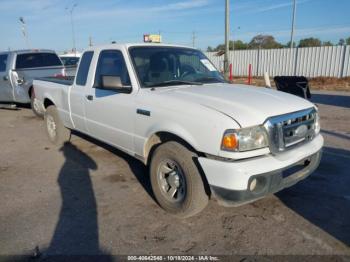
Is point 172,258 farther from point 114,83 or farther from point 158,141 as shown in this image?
point 114,83

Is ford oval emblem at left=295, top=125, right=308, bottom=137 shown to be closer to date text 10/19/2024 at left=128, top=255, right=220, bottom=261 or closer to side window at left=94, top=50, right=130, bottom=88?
date text 10/19/2024 at left=128, top=255, right=220, bottom=261

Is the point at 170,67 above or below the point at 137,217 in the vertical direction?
above

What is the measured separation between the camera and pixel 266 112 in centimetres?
302

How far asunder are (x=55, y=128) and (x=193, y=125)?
13.7 ft

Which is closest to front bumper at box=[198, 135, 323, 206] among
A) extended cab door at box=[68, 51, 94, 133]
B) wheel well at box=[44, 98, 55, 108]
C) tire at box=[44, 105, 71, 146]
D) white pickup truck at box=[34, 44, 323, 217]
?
white pickup truck at box=[34, 44, 323, 217]

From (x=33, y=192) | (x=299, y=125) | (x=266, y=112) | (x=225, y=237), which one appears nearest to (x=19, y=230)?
(x=33, y=192)

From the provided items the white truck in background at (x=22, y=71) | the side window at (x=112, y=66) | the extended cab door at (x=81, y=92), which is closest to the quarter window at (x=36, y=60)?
the white truck in background at (x=22, y=71)

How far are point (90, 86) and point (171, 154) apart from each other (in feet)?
6.90

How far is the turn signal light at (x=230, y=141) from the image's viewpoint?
2818 mm

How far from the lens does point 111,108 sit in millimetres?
4219

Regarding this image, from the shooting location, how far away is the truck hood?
9.68 ft

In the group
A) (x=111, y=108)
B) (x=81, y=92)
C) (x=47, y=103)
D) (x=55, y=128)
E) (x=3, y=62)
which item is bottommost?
(x=55, y=128)

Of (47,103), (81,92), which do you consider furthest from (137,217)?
(47,103)

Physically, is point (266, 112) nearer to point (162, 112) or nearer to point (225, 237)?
point (162, 112)
